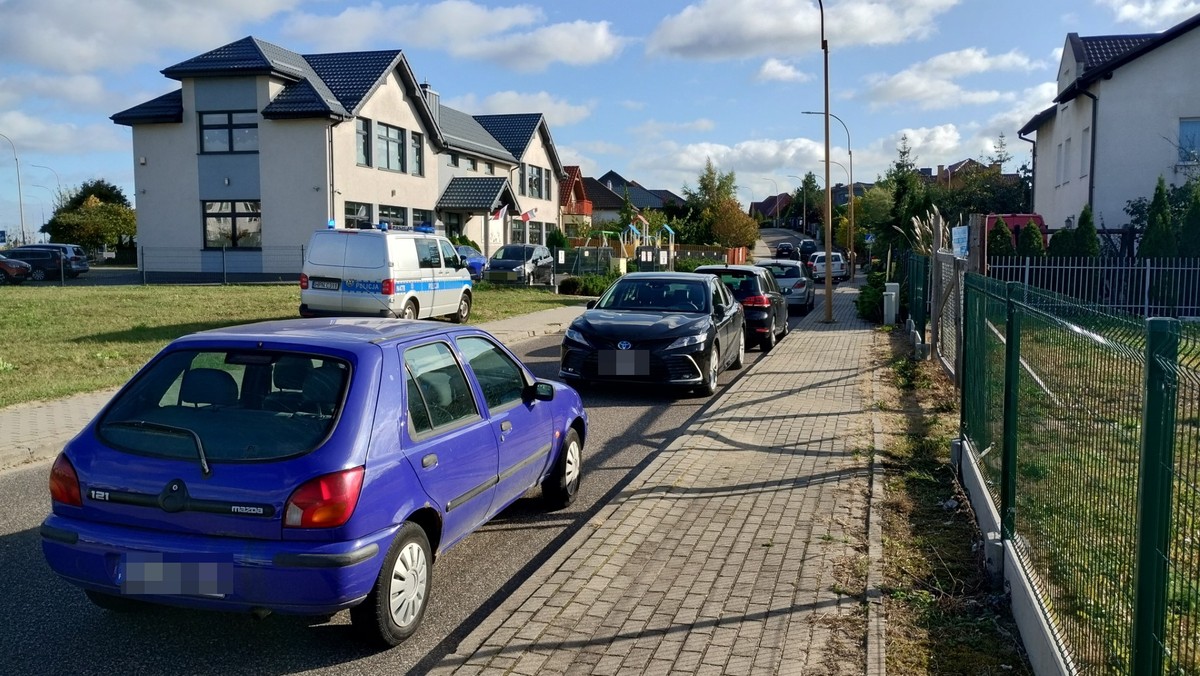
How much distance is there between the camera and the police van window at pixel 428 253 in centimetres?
1917

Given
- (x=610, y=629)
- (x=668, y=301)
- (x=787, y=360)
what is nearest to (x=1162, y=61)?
(x=787, y=360)

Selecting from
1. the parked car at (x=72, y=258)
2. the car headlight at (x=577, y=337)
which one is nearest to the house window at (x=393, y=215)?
the parked car at (x=72, y=258)

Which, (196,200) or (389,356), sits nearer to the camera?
(389,356)

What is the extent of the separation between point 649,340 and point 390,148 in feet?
96.2

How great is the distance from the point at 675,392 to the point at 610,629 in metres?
7.89

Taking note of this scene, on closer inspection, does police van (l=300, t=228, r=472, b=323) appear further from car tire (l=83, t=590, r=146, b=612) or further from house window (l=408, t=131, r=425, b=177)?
house window (l=408, t=131, r=425, b=177)

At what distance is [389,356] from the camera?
4691 mm

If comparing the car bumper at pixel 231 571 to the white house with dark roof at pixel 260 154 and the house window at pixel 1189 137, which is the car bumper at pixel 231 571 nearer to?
the white house with dark roof at pixel 260 154

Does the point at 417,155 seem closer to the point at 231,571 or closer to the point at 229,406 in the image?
the point at 229,406

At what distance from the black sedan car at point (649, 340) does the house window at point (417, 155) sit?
94.6ft

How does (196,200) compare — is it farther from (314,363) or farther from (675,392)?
(314,363)

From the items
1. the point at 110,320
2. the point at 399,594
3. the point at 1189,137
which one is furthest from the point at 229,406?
the point at 1189,137

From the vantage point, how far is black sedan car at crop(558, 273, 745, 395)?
11320 mm

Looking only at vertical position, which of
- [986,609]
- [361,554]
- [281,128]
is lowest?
[986,609]
